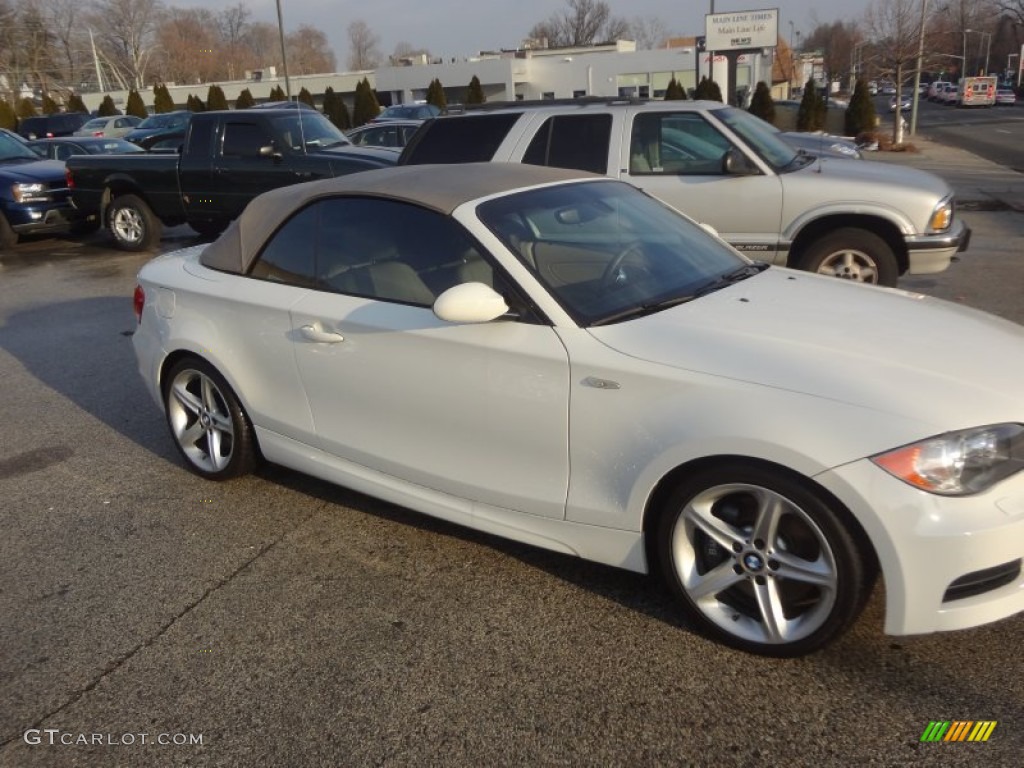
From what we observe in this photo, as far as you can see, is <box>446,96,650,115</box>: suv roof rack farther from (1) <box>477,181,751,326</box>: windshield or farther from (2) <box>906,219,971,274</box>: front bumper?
(1) <box>477,181,751,326</box>: windshield

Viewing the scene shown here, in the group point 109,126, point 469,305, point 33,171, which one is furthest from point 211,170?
point 109,126

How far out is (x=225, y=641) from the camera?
317 centimetres

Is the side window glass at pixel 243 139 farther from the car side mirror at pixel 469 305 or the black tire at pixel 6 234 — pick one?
the car side mirror at pixel 469 305

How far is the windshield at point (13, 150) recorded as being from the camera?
14.0m

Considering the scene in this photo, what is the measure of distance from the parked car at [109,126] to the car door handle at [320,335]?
27.9 metres

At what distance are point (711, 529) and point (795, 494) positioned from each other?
336mm

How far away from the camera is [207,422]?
14.8ft

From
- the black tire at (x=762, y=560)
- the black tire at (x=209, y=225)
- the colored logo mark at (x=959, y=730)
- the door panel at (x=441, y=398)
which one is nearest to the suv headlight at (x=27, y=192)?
the black tire at (x=209, y=225)

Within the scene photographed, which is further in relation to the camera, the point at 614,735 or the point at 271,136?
the point at 271,136

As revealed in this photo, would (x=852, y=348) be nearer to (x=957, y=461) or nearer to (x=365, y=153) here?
(x=957, y=461)

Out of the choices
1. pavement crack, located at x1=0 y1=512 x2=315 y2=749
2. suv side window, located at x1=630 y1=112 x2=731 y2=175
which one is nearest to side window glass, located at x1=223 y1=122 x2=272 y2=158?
suv side window, located at x1=630 y1=112 x2=731 y2=175

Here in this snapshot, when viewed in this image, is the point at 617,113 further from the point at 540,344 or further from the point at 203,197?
the point at 203,197

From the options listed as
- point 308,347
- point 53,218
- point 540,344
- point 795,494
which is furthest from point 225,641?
point 53,218

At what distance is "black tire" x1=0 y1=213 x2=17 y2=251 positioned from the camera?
509 inches
